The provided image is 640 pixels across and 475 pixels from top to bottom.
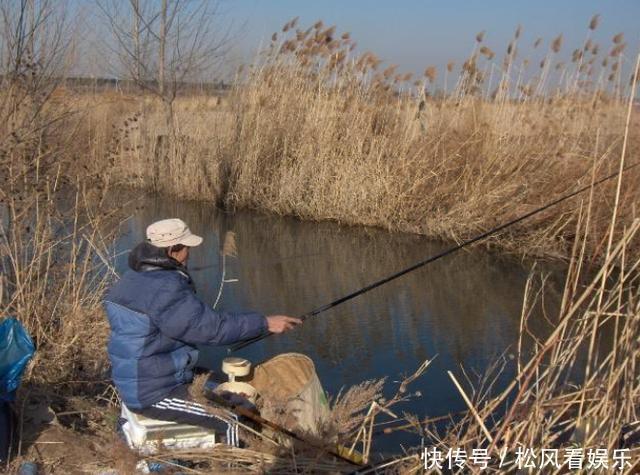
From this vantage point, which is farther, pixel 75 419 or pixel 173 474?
pixel 75 419

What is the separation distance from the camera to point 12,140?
4676 millimetres

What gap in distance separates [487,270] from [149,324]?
5.34m

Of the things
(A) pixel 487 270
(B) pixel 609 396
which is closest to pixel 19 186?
(B) pixel 609 396

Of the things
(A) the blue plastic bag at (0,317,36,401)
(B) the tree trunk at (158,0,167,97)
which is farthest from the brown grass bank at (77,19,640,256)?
(A) the blue plastic bag at (0,317,36,401)

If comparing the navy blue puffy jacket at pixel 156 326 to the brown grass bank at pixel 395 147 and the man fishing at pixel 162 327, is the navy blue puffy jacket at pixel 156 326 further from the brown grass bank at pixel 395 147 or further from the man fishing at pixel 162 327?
the brown grass bank at pixel 395 147

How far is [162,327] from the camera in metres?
3.30

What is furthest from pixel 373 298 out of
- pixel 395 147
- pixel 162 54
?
pixel 162 54

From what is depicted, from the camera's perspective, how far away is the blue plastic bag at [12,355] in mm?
3455

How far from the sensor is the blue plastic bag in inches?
136

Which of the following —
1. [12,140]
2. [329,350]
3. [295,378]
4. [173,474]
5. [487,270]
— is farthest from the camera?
[487,270]

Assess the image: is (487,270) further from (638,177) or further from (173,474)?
(173,474)

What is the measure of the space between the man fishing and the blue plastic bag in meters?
0.43

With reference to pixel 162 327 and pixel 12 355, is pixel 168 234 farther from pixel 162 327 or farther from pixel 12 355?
pixel 12 355

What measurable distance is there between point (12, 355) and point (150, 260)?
2.53ft
